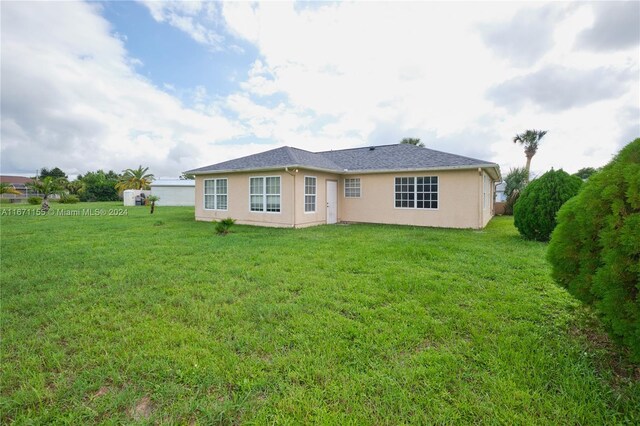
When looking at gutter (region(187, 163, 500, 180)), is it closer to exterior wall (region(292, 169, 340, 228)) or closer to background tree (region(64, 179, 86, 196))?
exterior wall (region(292, 169, 340, 228))

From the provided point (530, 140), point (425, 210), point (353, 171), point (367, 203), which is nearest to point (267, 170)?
point (353, 171)

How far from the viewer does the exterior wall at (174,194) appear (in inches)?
1217

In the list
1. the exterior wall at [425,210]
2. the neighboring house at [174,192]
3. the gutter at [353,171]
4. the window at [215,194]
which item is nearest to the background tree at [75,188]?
the neighboring house at [174,192]

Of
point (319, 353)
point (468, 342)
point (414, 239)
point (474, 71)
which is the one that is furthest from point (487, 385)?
point (474, 71)

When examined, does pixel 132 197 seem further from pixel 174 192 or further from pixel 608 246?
pixel 608 246

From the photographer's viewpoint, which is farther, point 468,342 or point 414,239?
point 414,239

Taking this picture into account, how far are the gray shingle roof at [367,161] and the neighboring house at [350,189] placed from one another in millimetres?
41

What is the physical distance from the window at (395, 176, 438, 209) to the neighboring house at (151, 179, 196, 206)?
26.0 meters

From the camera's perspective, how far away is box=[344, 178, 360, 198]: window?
1399 centimetres

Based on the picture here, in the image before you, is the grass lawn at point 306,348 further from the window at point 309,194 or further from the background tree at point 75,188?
the background tree at point 75,188

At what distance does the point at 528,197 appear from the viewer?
8977 mm

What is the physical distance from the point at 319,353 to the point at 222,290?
7.91 feet

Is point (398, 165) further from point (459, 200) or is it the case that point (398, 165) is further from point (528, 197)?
point (528, 197)

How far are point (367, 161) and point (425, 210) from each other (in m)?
4.09
